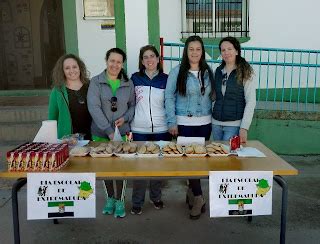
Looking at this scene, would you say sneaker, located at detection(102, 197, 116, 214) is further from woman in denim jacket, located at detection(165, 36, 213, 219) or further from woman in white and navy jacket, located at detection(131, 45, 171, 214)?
woman in denim jacket, located at detection(165, 36, 213, 219)

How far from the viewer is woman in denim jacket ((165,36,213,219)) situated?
3.48 metres

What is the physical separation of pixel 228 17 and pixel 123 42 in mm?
A: 3042

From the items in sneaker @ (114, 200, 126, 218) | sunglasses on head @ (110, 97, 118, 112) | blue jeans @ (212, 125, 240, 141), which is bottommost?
sneaker @ (114, 200, 126, 218)

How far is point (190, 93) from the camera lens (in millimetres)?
3506

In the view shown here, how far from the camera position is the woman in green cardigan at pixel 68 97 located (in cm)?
354

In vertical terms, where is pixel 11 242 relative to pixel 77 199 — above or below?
below

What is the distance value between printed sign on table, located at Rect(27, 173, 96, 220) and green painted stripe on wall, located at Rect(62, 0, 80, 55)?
4235mm

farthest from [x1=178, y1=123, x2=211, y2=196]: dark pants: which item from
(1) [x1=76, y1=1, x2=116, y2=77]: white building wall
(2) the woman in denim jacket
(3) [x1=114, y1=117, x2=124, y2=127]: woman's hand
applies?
(1) [x1=76, y1=1, x2=116, y2=77]: white building wall

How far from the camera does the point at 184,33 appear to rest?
274 inches

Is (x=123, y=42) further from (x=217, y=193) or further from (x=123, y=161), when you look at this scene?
(x=217, y=193)

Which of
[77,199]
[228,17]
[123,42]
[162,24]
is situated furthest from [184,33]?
[77,199]

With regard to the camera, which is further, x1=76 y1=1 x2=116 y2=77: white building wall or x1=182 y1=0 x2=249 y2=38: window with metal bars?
x1=182 y1=0 x2=249 y2=38: window with metal bars

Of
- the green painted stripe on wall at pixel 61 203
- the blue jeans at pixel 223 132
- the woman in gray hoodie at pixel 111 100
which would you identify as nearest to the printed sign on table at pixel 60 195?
the green painted stripe on wall at pixel 61 203

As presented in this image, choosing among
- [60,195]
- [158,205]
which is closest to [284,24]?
[158,205]
